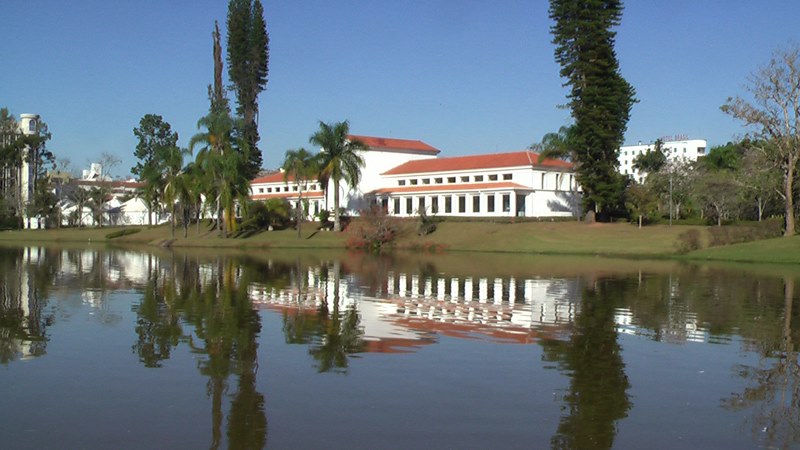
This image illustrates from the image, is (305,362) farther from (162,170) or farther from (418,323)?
(162,170)

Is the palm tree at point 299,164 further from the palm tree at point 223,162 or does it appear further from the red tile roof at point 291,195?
the red tile roof at point 291,195

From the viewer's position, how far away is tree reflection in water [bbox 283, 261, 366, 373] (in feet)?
40.7

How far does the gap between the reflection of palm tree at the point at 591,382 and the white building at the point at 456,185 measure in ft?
148

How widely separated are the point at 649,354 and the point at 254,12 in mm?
66048

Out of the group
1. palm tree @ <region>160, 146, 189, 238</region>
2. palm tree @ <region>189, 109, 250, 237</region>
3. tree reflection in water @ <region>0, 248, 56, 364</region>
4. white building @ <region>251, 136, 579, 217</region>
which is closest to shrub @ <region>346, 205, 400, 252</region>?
white building @ <region>251, 136, 579, 217</region>

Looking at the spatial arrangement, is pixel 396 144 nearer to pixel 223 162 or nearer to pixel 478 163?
pixel 478 163

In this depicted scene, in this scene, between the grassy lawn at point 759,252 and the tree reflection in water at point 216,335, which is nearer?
the tree reflection in water at point 216,335

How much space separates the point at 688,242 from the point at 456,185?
1137 inches

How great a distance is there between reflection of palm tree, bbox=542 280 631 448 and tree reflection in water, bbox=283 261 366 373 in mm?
3268

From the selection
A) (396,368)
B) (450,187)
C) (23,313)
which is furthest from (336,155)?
(396,368)

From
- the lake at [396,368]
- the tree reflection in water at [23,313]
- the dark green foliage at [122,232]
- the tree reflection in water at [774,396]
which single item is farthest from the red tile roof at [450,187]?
the tree reflection in water at [774,396]

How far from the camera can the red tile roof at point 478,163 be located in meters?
68.6

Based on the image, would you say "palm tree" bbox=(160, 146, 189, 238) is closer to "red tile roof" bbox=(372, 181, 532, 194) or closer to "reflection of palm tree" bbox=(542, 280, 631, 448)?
"red tile roof" bbox=(372, 181, 532, 194)

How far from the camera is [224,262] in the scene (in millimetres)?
39031
